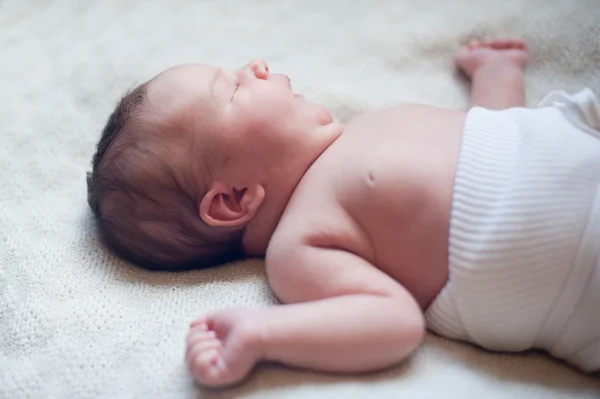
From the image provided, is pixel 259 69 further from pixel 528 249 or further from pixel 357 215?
pixel 528 249

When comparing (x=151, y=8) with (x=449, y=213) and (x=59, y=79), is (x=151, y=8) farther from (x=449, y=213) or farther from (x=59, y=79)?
(x=449, y=213)

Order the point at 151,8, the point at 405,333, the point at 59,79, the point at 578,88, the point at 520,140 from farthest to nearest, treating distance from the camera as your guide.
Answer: the point at 151,8
the point at 59,79
the point at 578,88
the point at 520,140
the point at 405,333

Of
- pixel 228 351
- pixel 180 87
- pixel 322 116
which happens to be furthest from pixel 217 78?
pixel 228 351

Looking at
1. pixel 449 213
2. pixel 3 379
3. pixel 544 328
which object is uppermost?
pixel 449 213

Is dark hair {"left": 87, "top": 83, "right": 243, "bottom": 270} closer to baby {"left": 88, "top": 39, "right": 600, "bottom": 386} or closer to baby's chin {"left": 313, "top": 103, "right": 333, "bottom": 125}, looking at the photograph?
baby {"left": 88, "top": 39, "right": 600, "bottom": 386}

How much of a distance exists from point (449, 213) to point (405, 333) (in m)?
0.17

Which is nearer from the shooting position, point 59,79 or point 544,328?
point 544,328

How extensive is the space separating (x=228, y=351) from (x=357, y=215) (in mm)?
264

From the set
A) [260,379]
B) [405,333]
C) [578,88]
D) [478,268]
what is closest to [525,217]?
[478,268]

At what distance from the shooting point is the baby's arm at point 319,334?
870mm

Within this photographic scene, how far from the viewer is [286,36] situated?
1453 mm

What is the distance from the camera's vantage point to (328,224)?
39.2 inches

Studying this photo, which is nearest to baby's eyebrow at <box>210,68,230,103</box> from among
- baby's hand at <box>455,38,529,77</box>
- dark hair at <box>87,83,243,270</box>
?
dark hair at <box>87,83,243,270</box>

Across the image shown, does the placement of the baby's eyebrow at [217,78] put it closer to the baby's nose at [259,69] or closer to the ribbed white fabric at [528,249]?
the baby's nose at [259,69]
